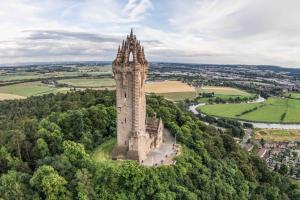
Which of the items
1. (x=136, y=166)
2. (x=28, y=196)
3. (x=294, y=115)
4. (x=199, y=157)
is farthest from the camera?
(x=294, y=115)

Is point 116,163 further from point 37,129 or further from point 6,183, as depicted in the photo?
point 37,129

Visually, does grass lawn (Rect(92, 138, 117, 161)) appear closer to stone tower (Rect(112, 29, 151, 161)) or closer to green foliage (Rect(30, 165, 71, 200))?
stone tower (Rect(112, 29, 151, 161))

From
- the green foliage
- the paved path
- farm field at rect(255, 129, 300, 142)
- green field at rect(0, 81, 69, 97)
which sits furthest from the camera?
green field at rect(0, 81, 69, 97)

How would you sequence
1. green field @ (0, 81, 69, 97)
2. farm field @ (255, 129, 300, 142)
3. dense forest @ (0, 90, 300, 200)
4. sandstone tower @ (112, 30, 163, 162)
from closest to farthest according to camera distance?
dense forest @ (0, 90, 300, 200) < sandstone tower @ (112, 30, 163, 162) < farm field @ (255, 129, 300, 142) < green field @ (0, 81, 69, 97)

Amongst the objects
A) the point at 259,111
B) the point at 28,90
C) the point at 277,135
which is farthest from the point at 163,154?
the point at 259,111

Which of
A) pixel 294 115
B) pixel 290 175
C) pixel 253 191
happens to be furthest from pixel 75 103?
pixel 294 115

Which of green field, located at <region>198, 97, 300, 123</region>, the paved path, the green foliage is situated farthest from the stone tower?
green field, located at <region>198, 97, 300, 123</region>
